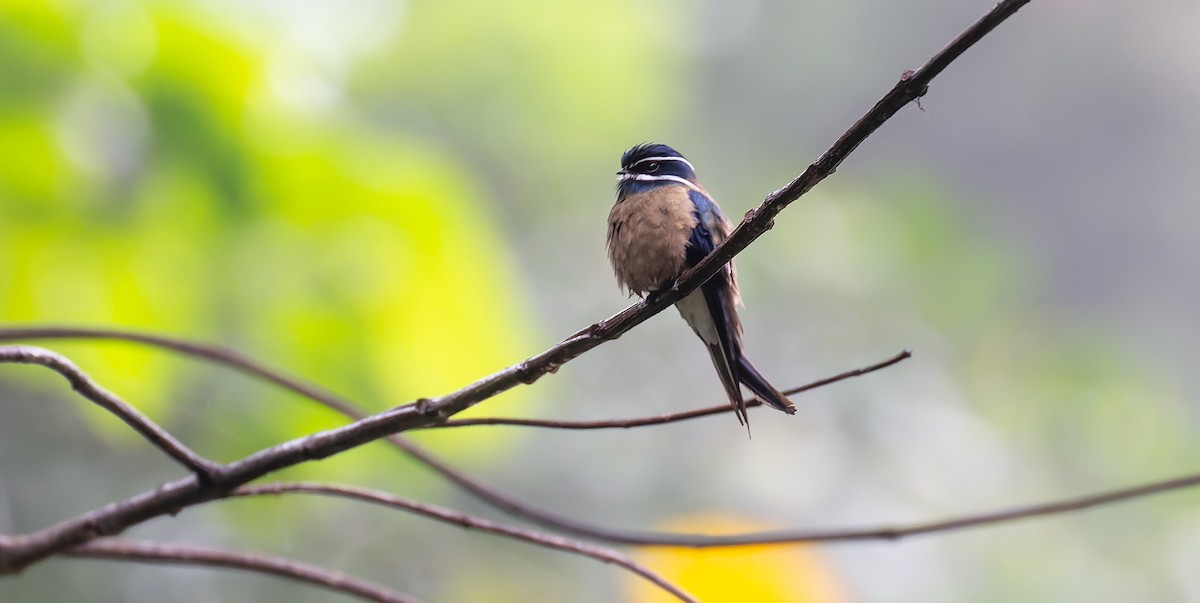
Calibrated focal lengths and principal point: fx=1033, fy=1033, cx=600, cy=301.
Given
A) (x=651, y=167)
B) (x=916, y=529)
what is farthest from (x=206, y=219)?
(x=916, y=529)

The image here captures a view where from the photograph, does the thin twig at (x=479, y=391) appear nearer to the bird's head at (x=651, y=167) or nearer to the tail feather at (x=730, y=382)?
the tail feather at (x=730, y=382)

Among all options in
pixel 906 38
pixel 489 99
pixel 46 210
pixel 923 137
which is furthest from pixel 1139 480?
pixel 46 210

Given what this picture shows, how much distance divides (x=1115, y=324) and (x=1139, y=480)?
0.68 metres

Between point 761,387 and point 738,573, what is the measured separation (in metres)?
1.37

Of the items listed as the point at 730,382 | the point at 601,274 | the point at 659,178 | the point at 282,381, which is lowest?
the point at 730,382

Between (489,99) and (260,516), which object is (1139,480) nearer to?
(489,99)

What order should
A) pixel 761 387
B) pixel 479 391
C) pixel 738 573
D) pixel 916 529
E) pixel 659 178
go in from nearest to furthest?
pixel 479 391
pixel 761 387
pixel 916 529
pixel 659 178
pixel 738 573

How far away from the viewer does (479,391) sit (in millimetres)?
758

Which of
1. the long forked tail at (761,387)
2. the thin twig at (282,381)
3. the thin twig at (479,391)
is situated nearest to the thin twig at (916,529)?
the thin twig at (282,381)

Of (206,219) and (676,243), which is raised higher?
(206,219)

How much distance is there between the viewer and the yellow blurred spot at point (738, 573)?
2.07 m

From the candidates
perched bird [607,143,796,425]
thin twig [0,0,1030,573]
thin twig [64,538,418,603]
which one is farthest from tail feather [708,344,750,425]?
thin twig [64,538,418,603]

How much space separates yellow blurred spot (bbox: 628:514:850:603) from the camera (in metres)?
2.07

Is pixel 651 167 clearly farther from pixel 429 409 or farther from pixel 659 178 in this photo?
pixel 429 409
